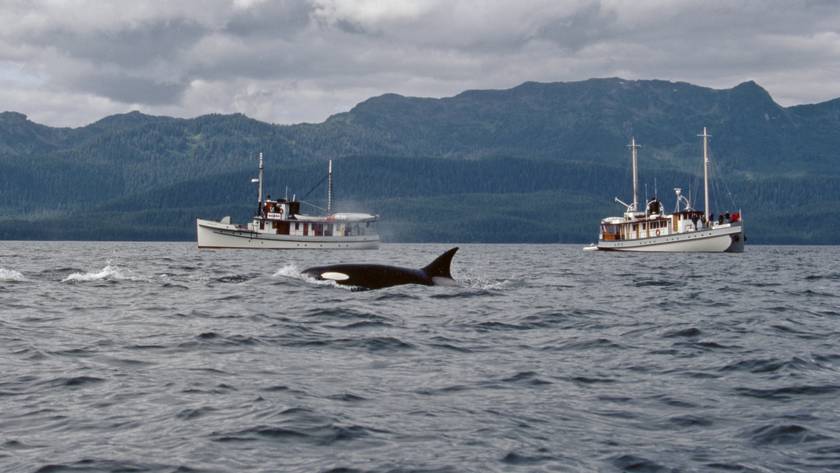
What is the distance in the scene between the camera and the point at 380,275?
3209 centimetres

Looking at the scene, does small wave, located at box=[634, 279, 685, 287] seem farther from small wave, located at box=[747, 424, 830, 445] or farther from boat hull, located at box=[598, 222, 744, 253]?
boat hull, located at box=[598, 222, 744, 253]

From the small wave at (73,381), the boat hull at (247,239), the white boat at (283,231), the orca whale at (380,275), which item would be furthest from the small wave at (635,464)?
the boat hull at (247,239)

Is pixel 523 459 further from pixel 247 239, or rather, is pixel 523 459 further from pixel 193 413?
pixel 247 239

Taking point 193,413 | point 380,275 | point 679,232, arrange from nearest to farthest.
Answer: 1. point 193,413
2. point 380,275
3. point 679,232

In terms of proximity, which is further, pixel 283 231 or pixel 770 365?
pixel 283 231

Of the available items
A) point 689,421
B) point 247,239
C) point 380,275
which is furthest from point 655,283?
point 247,239

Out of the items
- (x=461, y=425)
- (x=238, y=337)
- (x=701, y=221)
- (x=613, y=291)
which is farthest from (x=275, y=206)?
(x=461, y=425)

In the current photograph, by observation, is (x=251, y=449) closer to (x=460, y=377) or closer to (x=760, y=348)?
(x=460, y=377)

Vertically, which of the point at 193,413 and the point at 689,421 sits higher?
the point at 193,413

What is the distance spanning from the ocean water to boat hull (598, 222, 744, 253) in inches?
3843

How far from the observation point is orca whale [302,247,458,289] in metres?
31.7

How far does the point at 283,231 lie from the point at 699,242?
5931 centimetres

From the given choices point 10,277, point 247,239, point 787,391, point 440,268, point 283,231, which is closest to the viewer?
point 787,391

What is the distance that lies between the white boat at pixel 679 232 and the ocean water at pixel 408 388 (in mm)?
98158
